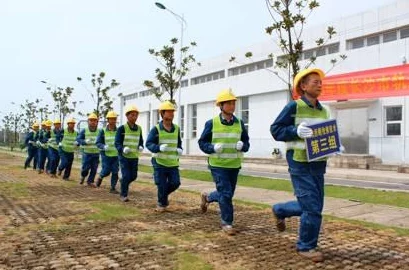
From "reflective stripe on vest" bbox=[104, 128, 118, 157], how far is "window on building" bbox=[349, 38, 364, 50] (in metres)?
18.6

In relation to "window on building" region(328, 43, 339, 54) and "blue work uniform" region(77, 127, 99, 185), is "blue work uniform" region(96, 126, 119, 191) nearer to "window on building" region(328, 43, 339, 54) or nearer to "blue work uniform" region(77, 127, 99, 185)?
"blue work uniform" region(77, 127, 99, 185)

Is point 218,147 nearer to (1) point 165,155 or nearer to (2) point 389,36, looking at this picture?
(1) point 165,155

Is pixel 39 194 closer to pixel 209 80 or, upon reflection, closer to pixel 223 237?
pixel 223 237

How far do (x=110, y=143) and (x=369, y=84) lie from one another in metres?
14.2

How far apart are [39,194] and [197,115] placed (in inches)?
1251

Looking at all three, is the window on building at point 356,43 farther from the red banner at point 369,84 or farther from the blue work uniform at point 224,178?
the blue work uniform at point 224,178

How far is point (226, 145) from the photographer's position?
655cm

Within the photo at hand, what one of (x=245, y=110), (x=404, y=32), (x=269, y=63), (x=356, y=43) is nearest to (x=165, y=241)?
(x=404, y=32)

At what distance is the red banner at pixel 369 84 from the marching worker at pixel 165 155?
44.9 feet

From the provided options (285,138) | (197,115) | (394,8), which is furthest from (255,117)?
(285,138)

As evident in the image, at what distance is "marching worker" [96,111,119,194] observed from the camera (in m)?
11.4

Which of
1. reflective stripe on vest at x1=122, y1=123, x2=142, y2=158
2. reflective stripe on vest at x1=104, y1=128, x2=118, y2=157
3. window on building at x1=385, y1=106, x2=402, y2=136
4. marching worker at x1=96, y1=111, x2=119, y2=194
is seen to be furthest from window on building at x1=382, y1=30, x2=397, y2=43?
reflective stripe on vest at x1=122, y1=123, x2=142, y2=158

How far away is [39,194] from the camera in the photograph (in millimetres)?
10797

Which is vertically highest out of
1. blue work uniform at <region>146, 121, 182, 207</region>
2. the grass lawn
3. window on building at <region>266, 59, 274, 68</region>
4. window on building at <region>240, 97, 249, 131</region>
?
window on building at <region>266, 59, 274, 68</region>
